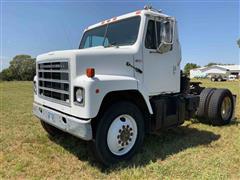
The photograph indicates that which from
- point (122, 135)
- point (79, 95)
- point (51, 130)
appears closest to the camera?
point (79, 95)

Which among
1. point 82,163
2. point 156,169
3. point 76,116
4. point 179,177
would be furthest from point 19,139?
point 179,177

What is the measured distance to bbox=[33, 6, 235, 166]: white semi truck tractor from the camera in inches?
148

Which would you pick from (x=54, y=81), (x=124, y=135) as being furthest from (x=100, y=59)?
(x=124, y=135)

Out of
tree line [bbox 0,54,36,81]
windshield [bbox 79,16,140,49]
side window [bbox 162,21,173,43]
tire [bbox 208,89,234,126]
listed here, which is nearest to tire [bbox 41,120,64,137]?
windshield [bbox 79,16,140,49]

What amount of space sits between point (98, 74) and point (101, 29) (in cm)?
166

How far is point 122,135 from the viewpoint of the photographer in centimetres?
416

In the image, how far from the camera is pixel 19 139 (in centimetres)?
563

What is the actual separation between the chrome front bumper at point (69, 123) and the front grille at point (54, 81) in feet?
0.79

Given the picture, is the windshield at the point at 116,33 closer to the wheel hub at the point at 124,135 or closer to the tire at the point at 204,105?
the wheel hub at the point at 124,135

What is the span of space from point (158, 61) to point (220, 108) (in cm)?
306

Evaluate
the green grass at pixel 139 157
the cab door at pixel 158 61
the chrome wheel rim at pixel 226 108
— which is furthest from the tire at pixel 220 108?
the cab door at pixel 158 61

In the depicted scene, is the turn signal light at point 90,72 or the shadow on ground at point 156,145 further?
the shadow on ground at point 156,145

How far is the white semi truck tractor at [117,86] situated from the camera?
3770mm

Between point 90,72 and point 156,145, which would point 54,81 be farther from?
point 156,145
